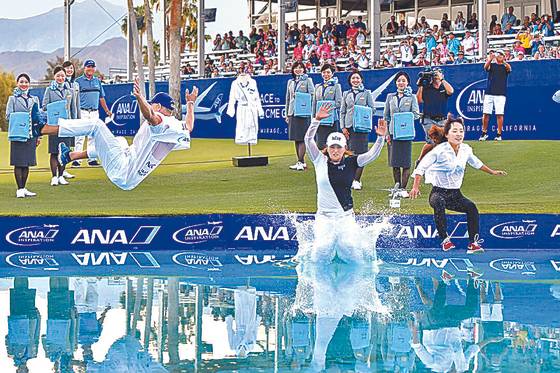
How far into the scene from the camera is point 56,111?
16.6 m

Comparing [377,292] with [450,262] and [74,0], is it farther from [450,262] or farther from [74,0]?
[74,0]

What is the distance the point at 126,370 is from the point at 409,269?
564cm

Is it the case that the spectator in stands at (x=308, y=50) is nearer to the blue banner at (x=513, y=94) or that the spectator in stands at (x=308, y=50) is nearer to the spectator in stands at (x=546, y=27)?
the blue banner at (x=513, y=94)

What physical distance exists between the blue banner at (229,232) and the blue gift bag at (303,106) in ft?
16.8

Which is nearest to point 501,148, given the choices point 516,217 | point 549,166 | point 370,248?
point 549,166

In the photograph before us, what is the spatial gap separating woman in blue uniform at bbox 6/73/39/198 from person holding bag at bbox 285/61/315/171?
4722mm

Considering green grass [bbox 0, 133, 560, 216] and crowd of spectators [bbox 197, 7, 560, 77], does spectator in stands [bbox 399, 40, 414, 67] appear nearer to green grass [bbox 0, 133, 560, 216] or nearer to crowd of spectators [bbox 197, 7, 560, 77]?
crowd of spectators [bbox 197, 7, 560, 77]

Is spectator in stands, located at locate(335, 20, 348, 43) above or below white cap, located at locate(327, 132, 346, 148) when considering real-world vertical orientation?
above

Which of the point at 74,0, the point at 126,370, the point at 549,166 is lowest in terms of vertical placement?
Answer: the point at 126,370

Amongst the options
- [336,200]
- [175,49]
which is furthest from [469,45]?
[336,200]

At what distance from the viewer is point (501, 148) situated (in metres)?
20.3

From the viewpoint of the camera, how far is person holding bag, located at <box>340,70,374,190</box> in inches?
670

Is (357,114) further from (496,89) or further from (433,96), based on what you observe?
(496,89)

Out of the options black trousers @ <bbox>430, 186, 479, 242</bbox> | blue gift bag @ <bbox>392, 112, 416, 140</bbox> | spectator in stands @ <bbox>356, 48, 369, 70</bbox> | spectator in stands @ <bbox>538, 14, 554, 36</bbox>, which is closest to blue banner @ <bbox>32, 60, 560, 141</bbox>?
spectator in stands @ <bbox>356, 48, 369, 70</bbox>
